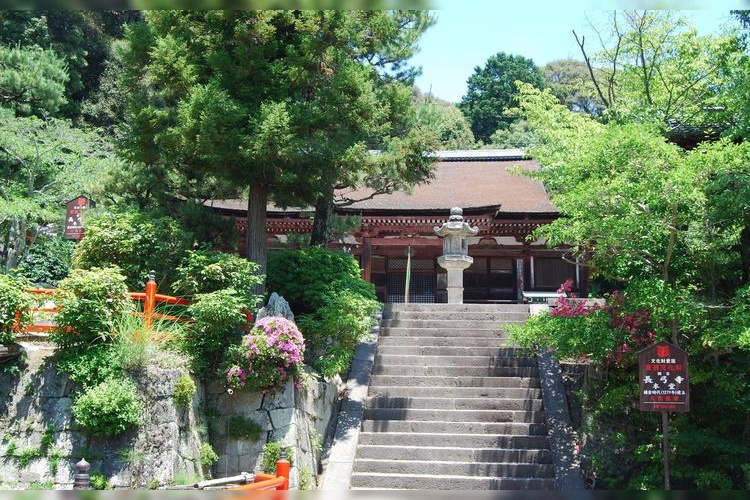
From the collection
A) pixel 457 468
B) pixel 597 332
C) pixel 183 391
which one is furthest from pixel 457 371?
pixel 183 391

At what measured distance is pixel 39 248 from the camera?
20.9 meters

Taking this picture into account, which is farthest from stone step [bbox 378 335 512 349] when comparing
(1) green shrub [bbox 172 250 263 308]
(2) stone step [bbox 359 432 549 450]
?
(1) green shrub [bbox 172 250 263 308]

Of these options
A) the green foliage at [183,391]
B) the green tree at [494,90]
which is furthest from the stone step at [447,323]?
the green tree at [494,90]

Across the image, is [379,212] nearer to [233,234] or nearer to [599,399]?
[233,234]

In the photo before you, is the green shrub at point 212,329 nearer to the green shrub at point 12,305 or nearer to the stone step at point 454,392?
the green shrub at point 12,305

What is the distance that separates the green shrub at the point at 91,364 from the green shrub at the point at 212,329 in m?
1.06

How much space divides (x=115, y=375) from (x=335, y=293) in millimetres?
4229

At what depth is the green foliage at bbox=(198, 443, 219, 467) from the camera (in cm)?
968

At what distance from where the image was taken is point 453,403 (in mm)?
12250

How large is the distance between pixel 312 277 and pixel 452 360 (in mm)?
3007

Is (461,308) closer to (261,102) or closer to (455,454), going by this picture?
(455,454)

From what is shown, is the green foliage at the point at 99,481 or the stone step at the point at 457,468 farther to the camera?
the stone step at the point at 457,468

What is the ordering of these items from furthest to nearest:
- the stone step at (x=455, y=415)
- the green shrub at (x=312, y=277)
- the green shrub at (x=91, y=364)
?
the green shrub at (x=312, y=277) < the stone step at (x=455, y=415) < the green shrub at (x=91, y=364)

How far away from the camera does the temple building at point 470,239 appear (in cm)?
1917
